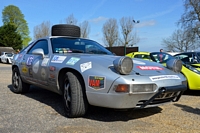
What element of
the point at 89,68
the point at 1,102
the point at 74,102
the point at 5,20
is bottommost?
the point at 1,102

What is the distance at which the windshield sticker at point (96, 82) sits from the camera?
2.88 m

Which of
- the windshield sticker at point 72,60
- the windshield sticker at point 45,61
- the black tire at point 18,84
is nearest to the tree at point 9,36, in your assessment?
the black tire at point 18,84

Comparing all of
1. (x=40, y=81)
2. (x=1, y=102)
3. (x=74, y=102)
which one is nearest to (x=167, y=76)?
(x=74, y=102)

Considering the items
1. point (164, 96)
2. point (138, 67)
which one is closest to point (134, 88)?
point (138, 67)

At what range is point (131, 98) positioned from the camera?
2.79 m

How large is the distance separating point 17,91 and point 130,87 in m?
3.43

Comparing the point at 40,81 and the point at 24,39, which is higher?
the point at 24,39

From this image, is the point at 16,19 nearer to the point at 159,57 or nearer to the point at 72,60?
the point at 159,57

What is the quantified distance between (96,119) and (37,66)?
1694 millimetres

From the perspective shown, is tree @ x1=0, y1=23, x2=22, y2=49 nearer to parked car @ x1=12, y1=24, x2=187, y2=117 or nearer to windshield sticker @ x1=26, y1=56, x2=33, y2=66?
windshield sticker @ x1=26, y1=56, x2=33, y2=66

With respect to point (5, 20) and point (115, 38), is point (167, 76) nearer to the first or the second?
point (115, 38)

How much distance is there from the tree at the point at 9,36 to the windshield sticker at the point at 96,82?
46163 millimetres

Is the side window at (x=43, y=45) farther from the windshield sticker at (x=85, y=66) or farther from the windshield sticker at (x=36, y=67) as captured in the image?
the windshield sticker at (x=85, y=66)

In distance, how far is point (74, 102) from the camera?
3104 millimetres
